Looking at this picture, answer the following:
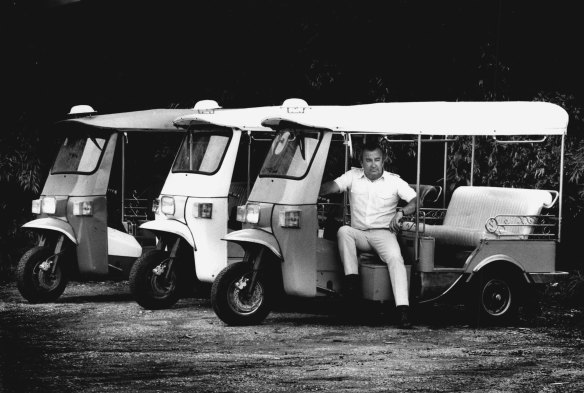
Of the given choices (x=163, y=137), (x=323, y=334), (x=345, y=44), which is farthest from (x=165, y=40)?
(x=323, y=334)

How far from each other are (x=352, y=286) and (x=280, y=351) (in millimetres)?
1442

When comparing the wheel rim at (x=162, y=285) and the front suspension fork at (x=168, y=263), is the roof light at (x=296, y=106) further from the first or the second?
the wheel rim at (x=162, y=285)

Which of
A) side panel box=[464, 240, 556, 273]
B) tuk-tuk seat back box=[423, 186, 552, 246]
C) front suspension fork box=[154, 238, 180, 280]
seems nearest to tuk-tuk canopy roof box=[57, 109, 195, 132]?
front suspension fork box=[154, 238, 180, 280]

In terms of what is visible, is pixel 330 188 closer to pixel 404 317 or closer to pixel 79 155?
pixel 404 317

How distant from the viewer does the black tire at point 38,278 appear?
38.7 feet

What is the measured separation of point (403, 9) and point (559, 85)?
6.51 feet

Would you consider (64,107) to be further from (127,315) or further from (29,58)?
(127,315)

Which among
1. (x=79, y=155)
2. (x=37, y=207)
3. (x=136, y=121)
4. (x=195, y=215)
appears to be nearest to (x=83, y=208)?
(x=37, y=207)

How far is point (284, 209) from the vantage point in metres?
10.4

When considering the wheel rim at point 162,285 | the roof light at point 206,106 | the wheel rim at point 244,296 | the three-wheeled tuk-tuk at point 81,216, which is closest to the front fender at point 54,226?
the three-wheeled tuk-tuk at point 81,216

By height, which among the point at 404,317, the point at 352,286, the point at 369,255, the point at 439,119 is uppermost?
the point at 439,119

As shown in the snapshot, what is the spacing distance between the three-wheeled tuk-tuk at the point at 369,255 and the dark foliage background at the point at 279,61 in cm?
254

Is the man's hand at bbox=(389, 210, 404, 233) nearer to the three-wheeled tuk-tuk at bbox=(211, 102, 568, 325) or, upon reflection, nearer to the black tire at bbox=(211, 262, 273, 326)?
the three-wheeled tuk-tuk at bbox=(211, 102, 568, 325)

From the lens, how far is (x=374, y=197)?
35.0ft
